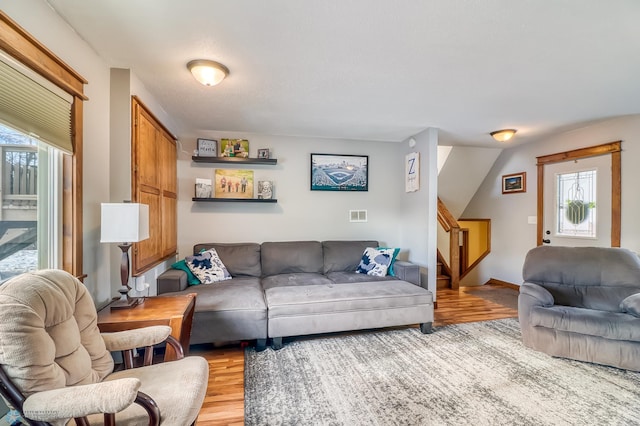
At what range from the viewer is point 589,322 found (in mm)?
2420

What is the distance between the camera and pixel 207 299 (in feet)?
8.83

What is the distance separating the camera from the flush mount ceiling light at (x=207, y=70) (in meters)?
2.18

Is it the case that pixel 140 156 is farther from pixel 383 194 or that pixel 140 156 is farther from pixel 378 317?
pixel 383 194

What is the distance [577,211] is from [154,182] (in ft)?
17.3

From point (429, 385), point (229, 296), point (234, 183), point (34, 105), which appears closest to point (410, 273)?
point (429, 385)

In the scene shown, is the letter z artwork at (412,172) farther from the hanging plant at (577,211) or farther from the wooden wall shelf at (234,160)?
the hanging plant at (577,211)

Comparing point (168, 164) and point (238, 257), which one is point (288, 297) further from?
point (168, 164)

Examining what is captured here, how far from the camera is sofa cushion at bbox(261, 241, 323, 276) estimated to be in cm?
381

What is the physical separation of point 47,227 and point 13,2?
3.73ft

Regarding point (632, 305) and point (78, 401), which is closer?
point (78, 401)

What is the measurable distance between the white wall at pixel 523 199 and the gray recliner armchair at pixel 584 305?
1023 mm

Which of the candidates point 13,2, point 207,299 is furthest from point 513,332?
point 13,2

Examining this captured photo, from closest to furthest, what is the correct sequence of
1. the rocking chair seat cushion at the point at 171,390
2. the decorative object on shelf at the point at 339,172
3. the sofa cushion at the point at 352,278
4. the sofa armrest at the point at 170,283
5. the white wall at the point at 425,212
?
the rocking chair seat cushion at the point at 171,390 → the sofa armrest at the point at 170,283 → the sofa cushion at the point at 352,278 → the white wall at the point at 425,212 → the decorative object on shelf at the point at 339,172

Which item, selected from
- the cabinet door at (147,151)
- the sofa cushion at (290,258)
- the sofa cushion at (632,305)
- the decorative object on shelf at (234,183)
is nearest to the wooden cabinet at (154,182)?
the cabinet door at (147,151)
